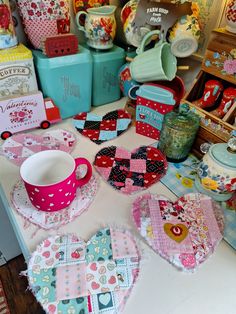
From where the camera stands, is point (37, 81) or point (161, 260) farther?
point (37, 81)

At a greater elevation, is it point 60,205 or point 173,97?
point 173,97

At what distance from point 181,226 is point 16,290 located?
36.5 inches

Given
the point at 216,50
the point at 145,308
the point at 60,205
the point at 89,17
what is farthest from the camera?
the point at 89,17

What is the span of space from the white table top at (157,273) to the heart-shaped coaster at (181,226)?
14 mm

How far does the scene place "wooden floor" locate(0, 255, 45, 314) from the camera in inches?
40.6

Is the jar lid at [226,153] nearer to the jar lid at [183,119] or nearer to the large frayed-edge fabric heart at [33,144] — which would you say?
the jar lid at [183,119]

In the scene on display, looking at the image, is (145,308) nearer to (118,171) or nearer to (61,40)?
(118,171)

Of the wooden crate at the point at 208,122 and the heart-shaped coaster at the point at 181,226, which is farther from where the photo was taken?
the wooden crate at the point at 208,122

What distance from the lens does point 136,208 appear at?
1.73ft

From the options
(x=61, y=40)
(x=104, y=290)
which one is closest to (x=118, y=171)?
(x=104, y=290)

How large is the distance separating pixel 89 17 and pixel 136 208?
58cm

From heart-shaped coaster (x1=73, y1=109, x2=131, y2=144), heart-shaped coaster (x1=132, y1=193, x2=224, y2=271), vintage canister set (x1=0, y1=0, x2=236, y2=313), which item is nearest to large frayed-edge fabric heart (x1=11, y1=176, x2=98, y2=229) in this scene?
vintage canister set (x1=0, y1=0, x2=236, y2=313)

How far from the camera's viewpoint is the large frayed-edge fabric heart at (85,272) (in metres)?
0.39

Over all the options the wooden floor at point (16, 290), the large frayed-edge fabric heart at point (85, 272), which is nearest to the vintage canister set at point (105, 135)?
the large frayed-edge fabric heart at point (85, 272)
